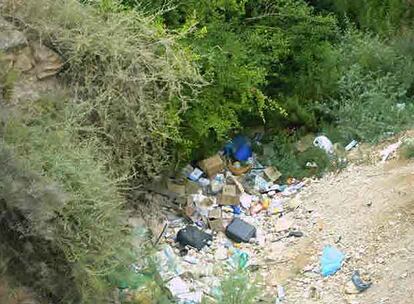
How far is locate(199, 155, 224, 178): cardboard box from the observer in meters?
7.63

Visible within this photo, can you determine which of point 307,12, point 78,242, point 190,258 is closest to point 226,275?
point 190,258

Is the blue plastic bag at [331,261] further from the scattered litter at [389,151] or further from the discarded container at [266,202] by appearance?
the scattered litter at [389,151]

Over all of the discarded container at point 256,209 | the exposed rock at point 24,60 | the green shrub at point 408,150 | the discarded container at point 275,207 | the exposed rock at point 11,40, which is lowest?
the discarded container at point 256,209

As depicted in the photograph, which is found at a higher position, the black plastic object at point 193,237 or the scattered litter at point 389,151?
the scattered litter at point 389,151

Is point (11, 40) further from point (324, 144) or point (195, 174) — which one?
point (324, 144)

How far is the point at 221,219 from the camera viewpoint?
23.7 feet

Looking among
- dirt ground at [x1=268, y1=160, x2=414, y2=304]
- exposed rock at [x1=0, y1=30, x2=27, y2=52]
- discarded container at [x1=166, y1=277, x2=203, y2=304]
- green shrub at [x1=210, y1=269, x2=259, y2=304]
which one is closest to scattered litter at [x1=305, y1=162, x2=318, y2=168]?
dirt ground at [x1=268, y1=160, x2=414, y2=304]

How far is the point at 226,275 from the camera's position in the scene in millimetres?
6371

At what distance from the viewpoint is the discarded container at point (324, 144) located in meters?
7.84

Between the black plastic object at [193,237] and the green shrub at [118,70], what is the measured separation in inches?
25.1

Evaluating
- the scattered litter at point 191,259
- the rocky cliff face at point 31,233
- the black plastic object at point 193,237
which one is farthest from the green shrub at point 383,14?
the rocky cliff face at point 31,233

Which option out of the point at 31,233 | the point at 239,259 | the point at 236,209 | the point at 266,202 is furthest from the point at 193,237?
the point at 31,233

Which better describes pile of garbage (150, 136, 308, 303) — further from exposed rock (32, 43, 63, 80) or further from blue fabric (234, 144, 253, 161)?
exposed rock (32, 43, 63, 80)

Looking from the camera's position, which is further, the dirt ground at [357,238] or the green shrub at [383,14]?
the green shrub at [383,14]
